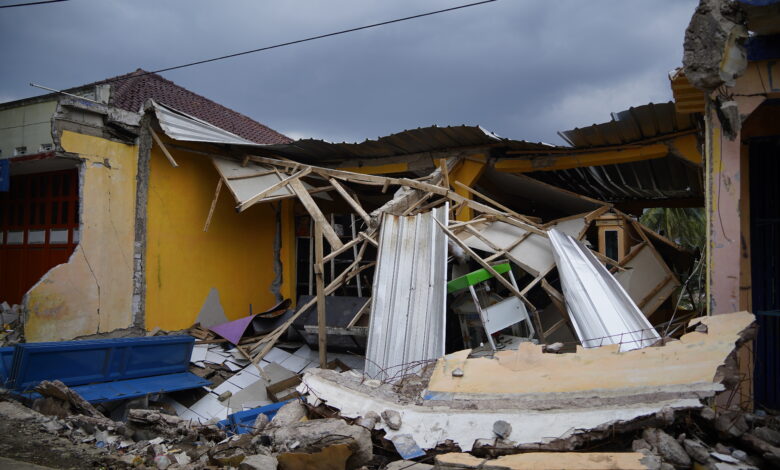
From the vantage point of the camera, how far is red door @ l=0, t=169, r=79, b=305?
8.30 metres

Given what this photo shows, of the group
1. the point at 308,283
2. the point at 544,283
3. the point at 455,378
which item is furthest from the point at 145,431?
the point at 308,283

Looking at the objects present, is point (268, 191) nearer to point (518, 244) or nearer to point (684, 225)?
point (518, 244)

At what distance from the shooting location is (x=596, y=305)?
17.4 feet

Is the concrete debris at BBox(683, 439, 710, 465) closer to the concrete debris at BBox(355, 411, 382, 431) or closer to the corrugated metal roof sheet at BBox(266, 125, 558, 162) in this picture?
the concrete debris at BBox(355, 411, 382, 431)

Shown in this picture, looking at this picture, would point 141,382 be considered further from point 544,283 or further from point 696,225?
point 696,225

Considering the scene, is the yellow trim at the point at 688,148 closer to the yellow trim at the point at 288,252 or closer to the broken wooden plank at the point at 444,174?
the broken wooden plank at the point at 444,174

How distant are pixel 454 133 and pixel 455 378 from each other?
15.7 ft

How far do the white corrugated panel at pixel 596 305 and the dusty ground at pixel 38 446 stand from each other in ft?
14.7

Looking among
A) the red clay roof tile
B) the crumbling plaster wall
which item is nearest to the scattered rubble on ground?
the crumbling plaster wall

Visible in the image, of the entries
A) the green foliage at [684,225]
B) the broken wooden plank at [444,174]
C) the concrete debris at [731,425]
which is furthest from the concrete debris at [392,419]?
the green foliage at [684,225]

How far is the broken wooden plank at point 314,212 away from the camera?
24.3 feet

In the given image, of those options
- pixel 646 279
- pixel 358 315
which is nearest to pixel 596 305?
pixel 646 279

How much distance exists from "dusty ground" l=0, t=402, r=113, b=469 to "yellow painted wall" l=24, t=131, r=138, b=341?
2.16 meters

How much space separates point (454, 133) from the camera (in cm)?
806
